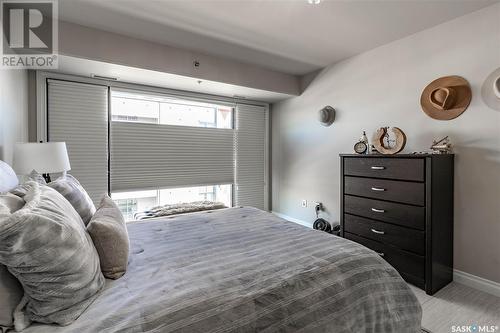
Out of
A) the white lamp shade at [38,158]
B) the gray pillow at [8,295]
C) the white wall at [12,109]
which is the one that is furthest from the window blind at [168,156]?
the gray pillow at [8,295]

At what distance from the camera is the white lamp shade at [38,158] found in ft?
6.34

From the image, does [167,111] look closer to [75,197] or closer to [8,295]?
[75,197]

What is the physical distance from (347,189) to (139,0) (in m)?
2.69

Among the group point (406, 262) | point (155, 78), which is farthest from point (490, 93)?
point (155, 78)

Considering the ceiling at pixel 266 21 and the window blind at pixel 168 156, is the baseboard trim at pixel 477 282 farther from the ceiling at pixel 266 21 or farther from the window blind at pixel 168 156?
the window blind at pixel 168 156

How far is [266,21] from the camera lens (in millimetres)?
2408

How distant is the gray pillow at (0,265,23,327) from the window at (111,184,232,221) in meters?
2.58

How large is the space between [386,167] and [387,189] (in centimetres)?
21

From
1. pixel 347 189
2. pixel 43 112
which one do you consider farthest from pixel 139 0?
pixel 347 189

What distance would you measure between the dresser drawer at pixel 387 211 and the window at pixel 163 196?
6.95 ft

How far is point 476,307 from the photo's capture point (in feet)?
6.49

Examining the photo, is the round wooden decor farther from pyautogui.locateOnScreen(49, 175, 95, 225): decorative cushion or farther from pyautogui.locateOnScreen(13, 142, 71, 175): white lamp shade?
pyautogui.locateOnScreen(13, 142, 71, 175): white lamp shade

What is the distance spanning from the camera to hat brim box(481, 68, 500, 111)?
2.12 meters

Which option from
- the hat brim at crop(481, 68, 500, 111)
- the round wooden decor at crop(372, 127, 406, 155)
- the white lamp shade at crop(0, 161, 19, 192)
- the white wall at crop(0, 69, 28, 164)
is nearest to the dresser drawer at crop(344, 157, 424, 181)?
the round wooden decor at crop(372, 127, 406, 155)
